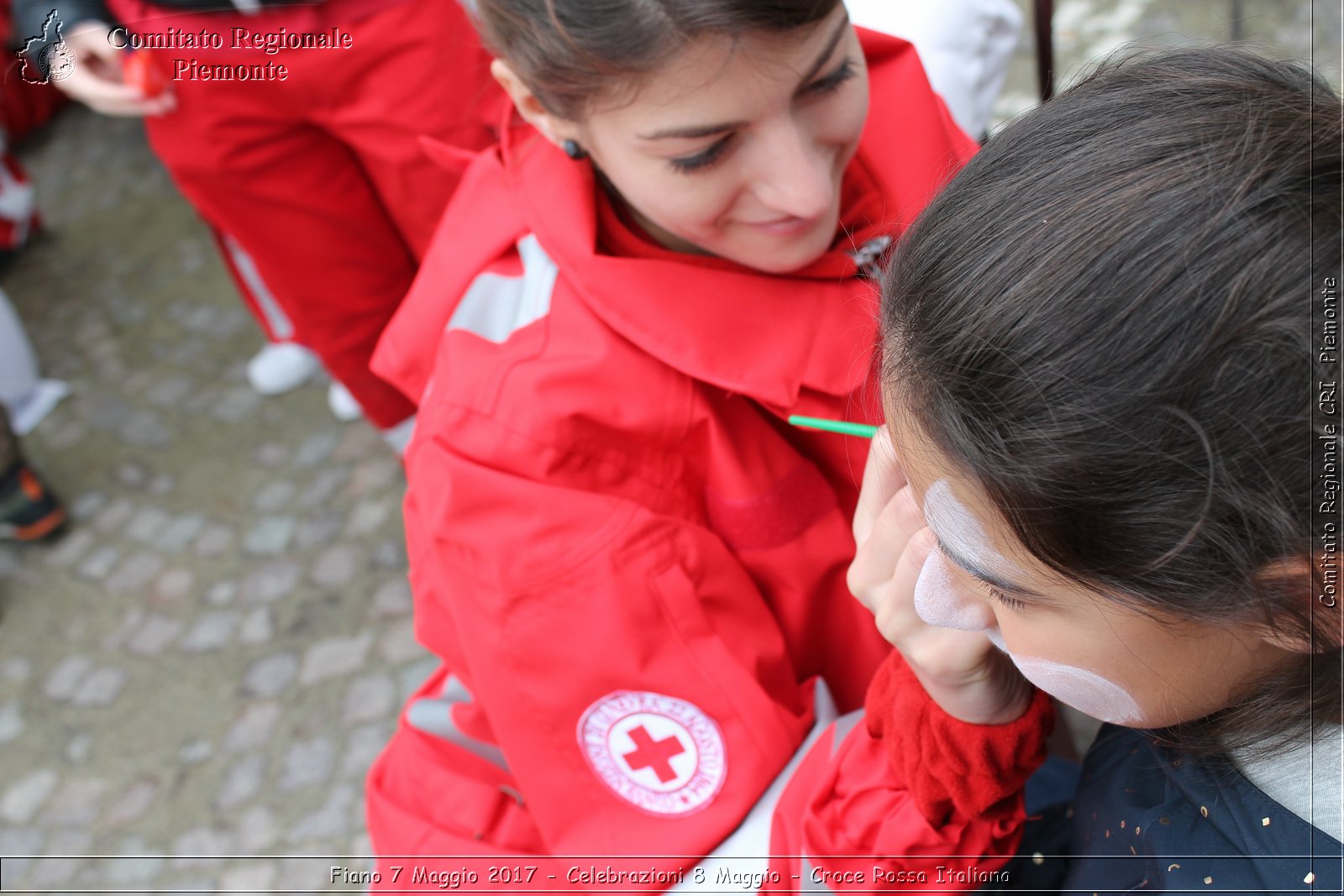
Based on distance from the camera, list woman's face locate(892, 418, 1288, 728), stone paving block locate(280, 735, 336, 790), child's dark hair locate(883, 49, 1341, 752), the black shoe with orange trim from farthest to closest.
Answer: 1. the black shoe with orange trim
2. stone paving block locate(280, 735, 336, 790)
3. woman's face locate(892, 418, 1288, 728)
4. child's dark hair locate(883, 49, 1341, 752)

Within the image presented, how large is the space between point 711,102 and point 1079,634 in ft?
2.18

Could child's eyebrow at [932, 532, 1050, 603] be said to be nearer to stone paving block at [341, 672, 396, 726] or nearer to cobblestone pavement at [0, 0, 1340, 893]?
cobblestone pavement at [0, 0, 1340, 893]

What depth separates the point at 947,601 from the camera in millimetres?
928

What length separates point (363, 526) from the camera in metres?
2.88

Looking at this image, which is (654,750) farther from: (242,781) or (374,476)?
(374,476)

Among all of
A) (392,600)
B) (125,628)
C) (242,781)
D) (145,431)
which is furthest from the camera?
(145,431)

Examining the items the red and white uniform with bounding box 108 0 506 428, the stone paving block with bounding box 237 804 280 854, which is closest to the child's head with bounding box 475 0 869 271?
the red and white uniform with bounding box 108 0 506 428

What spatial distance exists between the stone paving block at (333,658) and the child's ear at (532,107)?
1.58 metres

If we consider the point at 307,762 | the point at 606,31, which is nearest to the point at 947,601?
the point at 606,31

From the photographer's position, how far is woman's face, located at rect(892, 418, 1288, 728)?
78 cm

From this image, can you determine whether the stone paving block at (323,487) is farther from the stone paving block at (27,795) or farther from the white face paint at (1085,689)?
the white face paint at (1085,689)

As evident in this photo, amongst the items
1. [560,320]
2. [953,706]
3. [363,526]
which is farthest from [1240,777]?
[363,526]

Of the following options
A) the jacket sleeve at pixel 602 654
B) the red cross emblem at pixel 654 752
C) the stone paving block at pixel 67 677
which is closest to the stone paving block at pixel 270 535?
the stone paving block at pixel 67 677

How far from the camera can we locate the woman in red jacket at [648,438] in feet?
3.97
